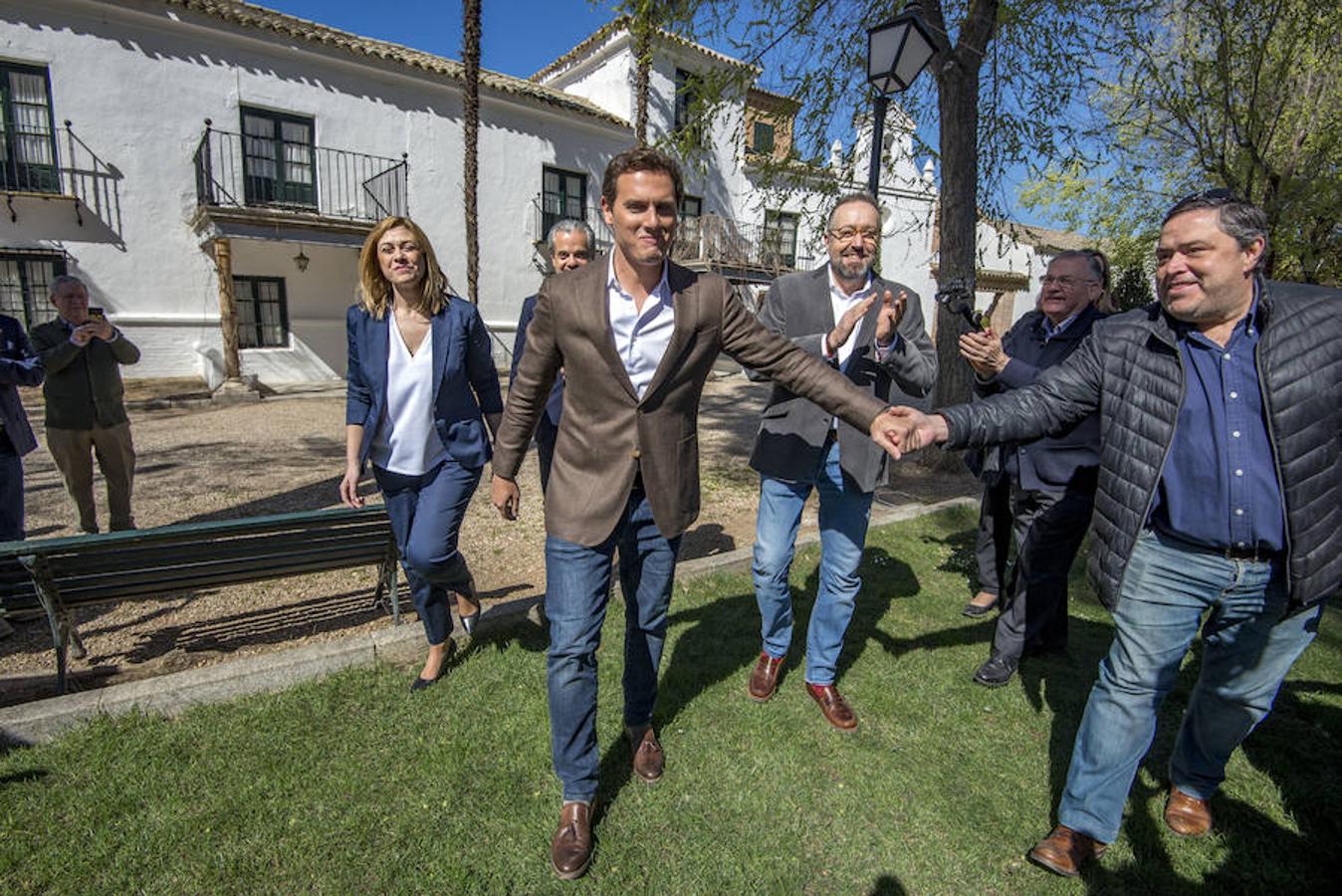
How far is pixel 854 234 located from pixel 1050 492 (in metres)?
1.72

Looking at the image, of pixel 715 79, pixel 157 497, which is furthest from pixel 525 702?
pixel 715 79

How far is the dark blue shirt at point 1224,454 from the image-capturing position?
2.07m

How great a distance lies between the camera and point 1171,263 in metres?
2.11

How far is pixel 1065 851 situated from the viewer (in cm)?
235

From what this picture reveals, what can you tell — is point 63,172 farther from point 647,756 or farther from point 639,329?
point 647,756

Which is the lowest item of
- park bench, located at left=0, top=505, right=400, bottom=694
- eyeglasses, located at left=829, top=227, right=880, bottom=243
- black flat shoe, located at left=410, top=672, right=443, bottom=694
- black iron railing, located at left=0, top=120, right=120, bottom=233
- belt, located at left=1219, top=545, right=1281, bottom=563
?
black flat shoe, located at left=410, top=672, right=443, bottom=694

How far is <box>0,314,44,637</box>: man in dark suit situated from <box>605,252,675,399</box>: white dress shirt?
13.7 feet

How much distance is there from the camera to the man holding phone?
187 inches

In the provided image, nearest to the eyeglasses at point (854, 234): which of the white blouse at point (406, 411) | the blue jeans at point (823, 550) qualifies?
the blue jeans at point (823, 550)

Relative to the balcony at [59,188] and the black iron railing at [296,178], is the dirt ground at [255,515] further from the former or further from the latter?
the black iron railing at [296,178]

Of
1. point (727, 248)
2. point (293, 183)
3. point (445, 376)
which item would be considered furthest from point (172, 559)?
point (727, 248)

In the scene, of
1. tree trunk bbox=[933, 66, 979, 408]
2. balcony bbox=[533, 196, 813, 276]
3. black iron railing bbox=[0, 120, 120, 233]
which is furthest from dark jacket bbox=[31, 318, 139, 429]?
balcony bbox=[533, 196, 813, 276]

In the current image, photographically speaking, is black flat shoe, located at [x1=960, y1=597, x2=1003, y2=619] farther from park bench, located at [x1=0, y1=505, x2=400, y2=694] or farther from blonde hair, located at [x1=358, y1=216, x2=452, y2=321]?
blonde hair, located at [x1=358, y1=216, x2=452, y2=321]

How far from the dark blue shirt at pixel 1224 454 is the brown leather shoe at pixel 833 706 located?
156 centimetres
